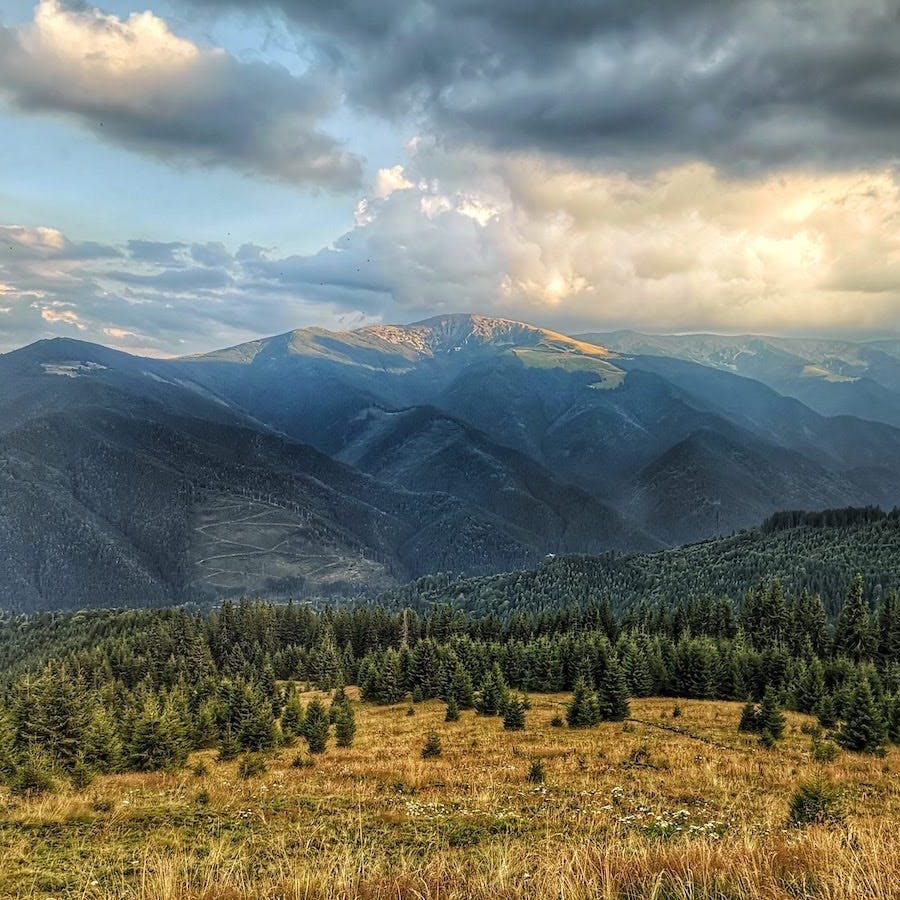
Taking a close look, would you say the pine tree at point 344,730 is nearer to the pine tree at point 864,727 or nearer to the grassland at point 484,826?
the grassland at point 484,826

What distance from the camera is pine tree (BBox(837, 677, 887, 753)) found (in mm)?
33219

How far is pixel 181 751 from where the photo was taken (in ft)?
124

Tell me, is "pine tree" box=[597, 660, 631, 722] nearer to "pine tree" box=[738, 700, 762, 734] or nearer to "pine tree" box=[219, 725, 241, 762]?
"pine tree" box=[738, 700, 762, 734]

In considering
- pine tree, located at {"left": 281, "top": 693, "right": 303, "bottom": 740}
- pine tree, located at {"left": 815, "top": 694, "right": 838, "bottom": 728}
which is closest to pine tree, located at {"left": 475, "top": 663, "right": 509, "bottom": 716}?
Result: pine tree, located at {"left": 281, "top": 693, "right": 303, "bottom": 740}

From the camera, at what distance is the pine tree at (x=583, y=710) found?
141ft

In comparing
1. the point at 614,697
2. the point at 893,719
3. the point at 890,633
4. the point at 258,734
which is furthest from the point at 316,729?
the point at 890,633

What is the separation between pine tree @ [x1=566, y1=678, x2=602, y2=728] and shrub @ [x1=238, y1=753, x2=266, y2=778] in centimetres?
2180

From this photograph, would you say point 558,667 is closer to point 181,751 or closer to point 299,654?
A: point 181,751

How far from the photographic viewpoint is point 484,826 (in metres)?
15.6

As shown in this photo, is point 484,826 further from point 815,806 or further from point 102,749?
point 102,749

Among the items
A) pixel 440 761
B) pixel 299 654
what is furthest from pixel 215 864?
pixel 299 654

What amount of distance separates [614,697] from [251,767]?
27.3 meters

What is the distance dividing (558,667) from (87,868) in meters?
63.3

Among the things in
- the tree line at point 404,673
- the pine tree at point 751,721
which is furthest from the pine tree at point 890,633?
the pine tree at point 751,721
